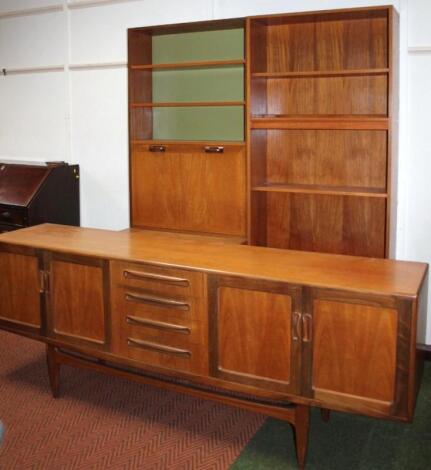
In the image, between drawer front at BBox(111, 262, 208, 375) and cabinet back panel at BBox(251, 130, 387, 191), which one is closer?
drawer front at BBox(111, 262, 208, 375)

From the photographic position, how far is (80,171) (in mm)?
4832

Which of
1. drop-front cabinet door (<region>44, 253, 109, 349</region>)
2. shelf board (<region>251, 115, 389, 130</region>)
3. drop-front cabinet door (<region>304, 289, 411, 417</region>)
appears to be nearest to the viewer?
drop-front cabinet door (<region>304, 289, 411, 417</region>)

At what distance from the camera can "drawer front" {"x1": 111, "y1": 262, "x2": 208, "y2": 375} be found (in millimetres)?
2701

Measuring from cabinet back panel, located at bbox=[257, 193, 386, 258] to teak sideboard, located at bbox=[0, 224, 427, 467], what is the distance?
1.01 metres

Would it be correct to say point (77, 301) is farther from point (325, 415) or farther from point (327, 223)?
point (327, 223)

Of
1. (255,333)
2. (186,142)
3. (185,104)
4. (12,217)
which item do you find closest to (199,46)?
(185,104)

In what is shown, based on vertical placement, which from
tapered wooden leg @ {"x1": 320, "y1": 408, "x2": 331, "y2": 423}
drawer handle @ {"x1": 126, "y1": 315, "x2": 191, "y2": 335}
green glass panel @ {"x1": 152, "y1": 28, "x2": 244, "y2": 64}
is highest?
green glass panel @ {"x1": 152, "y1": 28, "x2": 244, "y2": 64}

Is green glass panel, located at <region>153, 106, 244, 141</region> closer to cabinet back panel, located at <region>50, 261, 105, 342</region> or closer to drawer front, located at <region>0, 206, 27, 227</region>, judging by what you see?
drawer front, located at <region>0, 206, 27, 227</region>

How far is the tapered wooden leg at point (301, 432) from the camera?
8.57 ft

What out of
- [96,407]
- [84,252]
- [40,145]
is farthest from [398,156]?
[40,145]

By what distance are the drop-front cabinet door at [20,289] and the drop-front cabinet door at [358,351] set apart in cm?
150

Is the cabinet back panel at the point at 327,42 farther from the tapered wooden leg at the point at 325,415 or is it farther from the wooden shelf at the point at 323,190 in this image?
the tapered wooden leg at the point at 325,415

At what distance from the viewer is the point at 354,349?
236 centimetres

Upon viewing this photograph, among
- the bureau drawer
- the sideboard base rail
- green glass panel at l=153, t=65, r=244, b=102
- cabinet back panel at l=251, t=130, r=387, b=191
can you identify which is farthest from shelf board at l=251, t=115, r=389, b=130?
the sideboard base rail
